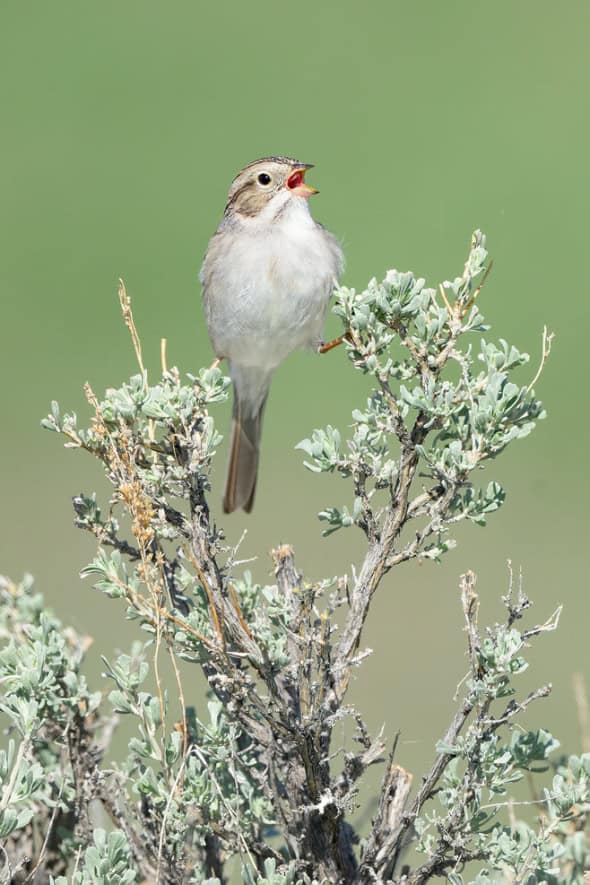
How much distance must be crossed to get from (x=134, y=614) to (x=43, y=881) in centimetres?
92

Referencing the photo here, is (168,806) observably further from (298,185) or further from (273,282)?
(298,185)

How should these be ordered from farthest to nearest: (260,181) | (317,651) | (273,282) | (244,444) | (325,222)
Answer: (325,222)
(244,444)
(260,181)
(273,282)
(317,651)

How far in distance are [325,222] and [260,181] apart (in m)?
6.18

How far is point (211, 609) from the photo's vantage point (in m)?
3.10

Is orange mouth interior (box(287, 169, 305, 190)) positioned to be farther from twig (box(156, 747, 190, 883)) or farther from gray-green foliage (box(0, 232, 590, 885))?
twig (box(156, 747, 190, 883))

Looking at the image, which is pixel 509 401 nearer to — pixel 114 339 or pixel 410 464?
pixel 410 464

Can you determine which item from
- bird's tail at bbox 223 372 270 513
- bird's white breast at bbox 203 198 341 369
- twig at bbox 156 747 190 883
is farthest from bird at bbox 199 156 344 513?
twig at bbox 156 747 190 883

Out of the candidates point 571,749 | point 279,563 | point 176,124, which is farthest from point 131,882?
point 176,124

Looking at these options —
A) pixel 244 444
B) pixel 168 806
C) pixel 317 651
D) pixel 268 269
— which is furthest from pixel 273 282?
pixel 168 806

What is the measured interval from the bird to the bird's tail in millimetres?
133

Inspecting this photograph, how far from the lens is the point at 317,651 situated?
3.04m

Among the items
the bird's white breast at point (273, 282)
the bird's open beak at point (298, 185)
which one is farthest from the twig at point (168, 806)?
the bird's open beak at point (298, 185)

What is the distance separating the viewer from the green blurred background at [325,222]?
8.41 meters

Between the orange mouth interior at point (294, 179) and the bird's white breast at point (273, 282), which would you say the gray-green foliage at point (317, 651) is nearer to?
the bird's white breast at point (273, 282)
